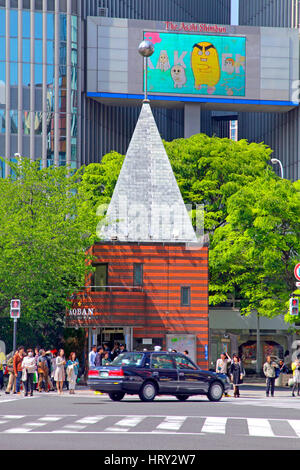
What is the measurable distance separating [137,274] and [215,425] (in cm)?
2700

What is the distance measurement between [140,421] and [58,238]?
76.2ft

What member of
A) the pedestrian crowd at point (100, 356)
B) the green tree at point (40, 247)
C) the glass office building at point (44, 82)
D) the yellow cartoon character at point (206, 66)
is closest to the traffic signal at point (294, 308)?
the pedestrian crowd at point (100, 356)

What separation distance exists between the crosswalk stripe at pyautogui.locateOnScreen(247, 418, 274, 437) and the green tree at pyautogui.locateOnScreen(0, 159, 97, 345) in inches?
847

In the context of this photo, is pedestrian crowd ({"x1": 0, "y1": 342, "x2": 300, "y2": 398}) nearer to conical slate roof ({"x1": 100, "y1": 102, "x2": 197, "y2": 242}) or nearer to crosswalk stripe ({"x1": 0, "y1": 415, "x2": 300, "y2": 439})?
conical slate roof ({"x1": 100, "y1": 102, "x2": 197, "y2": 242})

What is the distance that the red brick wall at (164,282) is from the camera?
152 feet

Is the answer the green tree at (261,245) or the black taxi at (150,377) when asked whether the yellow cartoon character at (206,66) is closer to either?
the green tree at (261,245)

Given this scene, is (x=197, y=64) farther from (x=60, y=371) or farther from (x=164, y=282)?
(x=60, y=371)

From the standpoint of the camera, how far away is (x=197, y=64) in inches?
3275

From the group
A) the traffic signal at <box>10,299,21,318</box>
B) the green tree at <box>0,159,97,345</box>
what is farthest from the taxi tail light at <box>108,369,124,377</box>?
the green tree at <box>0,159,97,345</box>

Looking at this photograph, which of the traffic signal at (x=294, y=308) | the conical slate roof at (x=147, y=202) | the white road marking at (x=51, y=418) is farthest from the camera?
the conical slate roof at (x=147, y=202)

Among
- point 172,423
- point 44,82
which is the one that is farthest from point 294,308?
point 44,82

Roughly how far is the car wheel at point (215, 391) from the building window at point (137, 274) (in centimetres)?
1567
